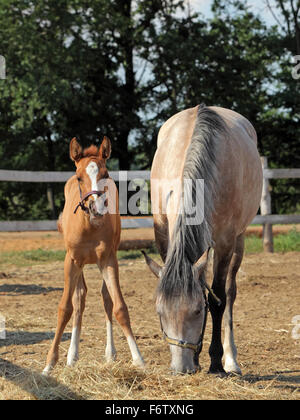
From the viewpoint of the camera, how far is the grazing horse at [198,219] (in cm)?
303

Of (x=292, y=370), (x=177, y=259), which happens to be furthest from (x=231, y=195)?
(x=292, y=370)

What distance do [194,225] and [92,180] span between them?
0.82 m

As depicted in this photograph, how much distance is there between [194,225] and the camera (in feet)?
11.0

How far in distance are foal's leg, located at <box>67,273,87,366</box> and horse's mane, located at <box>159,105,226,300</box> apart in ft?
4.04

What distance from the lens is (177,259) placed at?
124 inches

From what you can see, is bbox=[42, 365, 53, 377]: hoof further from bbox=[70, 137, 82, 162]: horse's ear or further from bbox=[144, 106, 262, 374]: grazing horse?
bbox=[70, 137, 82, 162]: horse's ear

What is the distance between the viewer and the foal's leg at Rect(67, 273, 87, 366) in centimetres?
397

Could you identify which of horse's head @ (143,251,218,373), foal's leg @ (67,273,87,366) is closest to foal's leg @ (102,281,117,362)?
foal's leg @ (67,273,87,366)

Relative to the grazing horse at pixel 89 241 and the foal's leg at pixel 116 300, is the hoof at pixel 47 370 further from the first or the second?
the foal's leg at pixel 116 300

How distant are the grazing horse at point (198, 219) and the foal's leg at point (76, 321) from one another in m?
0.77

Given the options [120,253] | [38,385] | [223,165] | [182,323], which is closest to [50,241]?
[120,253]

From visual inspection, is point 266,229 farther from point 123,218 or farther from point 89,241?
point 89,241

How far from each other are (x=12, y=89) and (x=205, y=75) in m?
7.20
